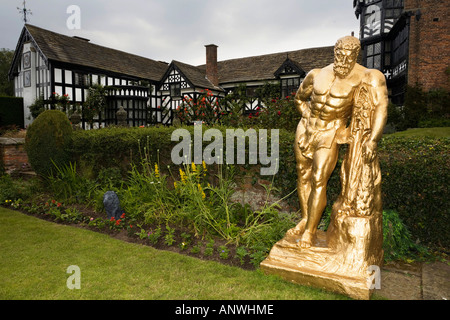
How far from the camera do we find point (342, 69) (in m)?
3.22

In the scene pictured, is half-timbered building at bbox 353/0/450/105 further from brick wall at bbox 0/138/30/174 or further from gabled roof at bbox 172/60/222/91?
brick wall at bbox 0/138/30/174

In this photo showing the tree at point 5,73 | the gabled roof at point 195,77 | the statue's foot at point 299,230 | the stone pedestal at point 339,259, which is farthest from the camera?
the tree at point 5,73

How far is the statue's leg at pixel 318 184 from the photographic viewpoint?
3324mm

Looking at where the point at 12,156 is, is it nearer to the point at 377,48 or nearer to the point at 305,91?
the point at 305,91

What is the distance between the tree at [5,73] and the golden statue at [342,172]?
37390mm

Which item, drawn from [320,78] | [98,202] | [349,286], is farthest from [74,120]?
[349,286]

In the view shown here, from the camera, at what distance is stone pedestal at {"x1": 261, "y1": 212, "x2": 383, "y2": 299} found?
2.97m

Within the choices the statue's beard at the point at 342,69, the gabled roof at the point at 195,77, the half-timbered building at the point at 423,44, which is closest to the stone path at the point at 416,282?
the statue's beard at the point at 342,69

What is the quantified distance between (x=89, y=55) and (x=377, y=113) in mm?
20302

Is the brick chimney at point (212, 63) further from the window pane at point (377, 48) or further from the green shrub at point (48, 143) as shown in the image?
the green shrub at point (48, 143)

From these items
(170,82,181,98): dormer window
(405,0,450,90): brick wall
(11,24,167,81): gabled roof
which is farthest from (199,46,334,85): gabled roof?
(11,24,167,81): gabled roof

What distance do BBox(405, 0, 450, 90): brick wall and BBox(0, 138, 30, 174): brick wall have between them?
1793 centimetres

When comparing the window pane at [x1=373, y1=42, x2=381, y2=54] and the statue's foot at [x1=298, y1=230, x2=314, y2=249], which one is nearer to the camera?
the statue's foot at [x1=298, y1=230, x2=314, y2=249]

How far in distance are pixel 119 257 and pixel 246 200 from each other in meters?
2.35
